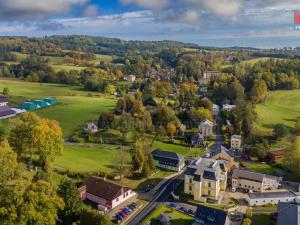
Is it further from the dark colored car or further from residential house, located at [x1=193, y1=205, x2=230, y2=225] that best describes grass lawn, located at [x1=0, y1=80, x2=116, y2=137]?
residential house, located at [x1=193, y1=205, x2=230, y2=225]

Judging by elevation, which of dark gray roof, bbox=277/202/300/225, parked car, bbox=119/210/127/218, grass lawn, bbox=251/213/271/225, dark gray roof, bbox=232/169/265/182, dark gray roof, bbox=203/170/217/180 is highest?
dark gray roof, bbox=203/170/217/180

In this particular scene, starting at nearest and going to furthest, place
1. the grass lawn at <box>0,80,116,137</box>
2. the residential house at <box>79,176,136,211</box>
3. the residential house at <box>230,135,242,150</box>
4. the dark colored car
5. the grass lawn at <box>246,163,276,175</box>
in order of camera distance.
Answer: the dark colored car
the residential house at <box>79,176,136,211</box>
the grass lawn at <box>246,163,276,175</box>
the residential house at <box>230,135,242,150</box>
the grass lawn at <box>0,80,116,137</box>

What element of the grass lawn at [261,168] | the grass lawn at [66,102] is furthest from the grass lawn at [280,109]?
the grass lawn at [66,102]

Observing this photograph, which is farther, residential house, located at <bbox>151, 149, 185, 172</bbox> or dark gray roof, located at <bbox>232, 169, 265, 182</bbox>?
residential house, located at <bbox>151, 149, 185, 172</bbox>

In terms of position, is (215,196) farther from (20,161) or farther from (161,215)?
(20,161)

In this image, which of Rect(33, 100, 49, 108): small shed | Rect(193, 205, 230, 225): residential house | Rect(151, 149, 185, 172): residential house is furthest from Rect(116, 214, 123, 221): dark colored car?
Rect(33, 100, 49, 108): small shed

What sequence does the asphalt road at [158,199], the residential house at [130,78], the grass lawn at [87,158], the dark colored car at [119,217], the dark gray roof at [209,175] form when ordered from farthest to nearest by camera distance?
the residential house at [130,78] < the grass lawn at [87,158] < the dark gray roof at [209,175] < the asphalt road at [158,199] < the dark colored car at [119,217]

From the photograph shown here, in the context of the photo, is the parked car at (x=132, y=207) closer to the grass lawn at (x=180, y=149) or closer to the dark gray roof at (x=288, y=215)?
the dark gray roof at (x=288, y=215)

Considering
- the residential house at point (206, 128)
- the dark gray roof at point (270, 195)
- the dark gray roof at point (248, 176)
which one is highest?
the residential house at point (206, 128)
